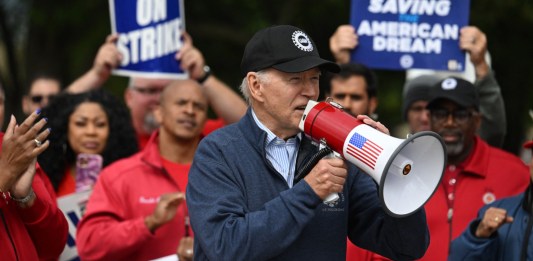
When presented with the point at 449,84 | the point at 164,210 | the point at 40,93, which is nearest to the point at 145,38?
the point at 40,93

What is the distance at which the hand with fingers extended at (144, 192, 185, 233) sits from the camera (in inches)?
231

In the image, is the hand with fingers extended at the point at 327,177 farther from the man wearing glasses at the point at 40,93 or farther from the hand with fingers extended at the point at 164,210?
the man wearing glasses at the point at 40,93

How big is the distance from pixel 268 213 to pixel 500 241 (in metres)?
1.87

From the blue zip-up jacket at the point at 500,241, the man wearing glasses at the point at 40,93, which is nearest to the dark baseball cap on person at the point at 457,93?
the blue zip-up jacket at the point at 500,241

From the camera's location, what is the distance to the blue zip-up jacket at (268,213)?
3.83m

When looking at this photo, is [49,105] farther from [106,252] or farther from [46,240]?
[46,240]

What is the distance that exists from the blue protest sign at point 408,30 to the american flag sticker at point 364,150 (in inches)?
127

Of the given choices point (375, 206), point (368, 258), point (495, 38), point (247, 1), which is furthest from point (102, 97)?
point (495, 38)

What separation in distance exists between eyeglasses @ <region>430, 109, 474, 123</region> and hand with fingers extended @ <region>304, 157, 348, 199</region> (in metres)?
2.61

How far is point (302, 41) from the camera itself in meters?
4.13

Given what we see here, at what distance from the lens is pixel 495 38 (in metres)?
12.6

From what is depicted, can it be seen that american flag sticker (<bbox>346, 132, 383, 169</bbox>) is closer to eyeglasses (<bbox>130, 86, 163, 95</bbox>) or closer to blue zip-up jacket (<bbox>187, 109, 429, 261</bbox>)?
blue zip-up jacket (<bbox>187, 109, 429, 261</bbox>)

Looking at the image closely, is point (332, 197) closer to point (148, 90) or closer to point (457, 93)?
point (457, 93)

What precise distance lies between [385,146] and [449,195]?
2347mm
